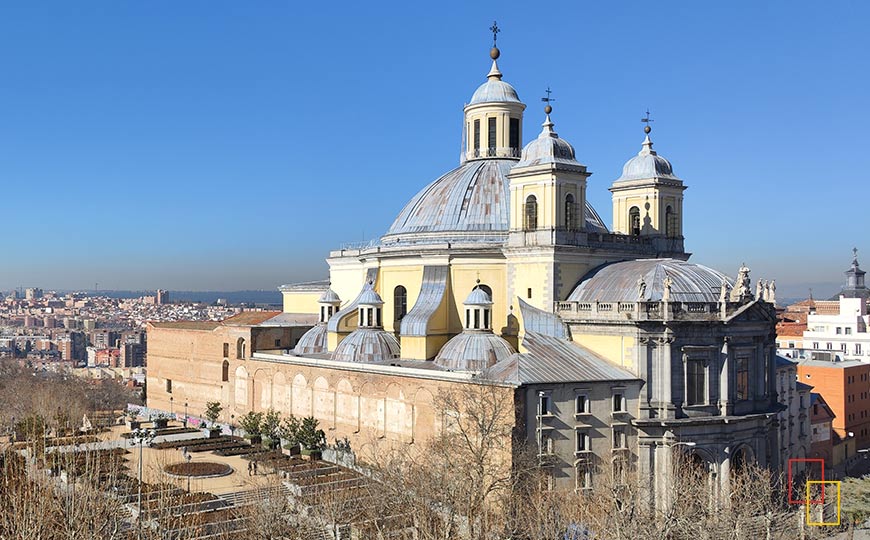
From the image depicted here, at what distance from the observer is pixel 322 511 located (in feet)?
116

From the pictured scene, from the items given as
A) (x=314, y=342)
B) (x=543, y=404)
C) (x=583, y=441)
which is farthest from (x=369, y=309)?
(x=583, y=441)

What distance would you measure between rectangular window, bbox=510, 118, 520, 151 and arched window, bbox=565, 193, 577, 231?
1223 centimetres

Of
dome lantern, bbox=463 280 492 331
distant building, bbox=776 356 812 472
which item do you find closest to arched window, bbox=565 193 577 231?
dome lantern, bbox=463 280 492 331

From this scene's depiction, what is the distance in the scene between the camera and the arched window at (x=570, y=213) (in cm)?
5694

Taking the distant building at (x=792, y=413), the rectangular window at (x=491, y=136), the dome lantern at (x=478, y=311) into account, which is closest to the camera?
the dome lantern at (x=478, y=311)

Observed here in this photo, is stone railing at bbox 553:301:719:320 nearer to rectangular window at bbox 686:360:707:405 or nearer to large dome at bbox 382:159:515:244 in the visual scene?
rectangular window at bbox 686:360:707:405

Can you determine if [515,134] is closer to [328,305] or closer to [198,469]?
[328,305]

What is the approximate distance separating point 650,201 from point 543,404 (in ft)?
72.9

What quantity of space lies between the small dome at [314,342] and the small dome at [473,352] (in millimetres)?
14256

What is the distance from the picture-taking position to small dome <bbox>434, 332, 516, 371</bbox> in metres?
54.0

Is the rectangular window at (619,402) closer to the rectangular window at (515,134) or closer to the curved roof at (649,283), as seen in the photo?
the curved roof at (649,283)

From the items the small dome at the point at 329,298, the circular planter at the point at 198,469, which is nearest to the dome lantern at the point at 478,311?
the circular planter at the point at 198,469

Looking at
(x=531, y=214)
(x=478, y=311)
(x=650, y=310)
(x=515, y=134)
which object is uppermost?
(x=515, y=134)

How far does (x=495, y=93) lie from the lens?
68.3m
